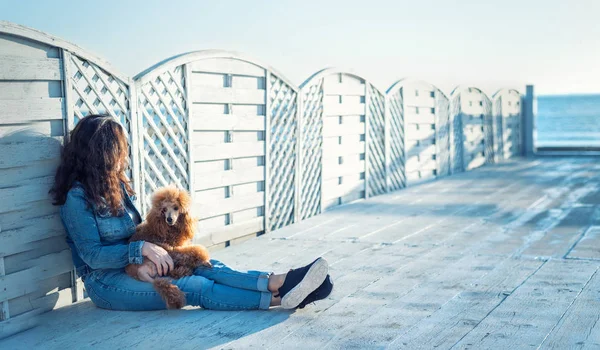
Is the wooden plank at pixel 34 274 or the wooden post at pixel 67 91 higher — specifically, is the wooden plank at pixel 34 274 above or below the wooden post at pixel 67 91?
below

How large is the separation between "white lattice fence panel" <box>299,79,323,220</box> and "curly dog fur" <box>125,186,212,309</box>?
2.93 m

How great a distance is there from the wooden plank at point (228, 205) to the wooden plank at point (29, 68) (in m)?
1.64

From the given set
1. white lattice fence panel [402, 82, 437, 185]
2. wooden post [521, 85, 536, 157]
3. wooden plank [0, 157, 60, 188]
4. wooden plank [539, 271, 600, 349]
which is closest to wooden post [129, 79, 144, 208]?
wooden plank [0, 157, 60, 188]

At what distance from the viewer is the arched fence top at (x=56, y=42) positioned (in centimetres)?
337

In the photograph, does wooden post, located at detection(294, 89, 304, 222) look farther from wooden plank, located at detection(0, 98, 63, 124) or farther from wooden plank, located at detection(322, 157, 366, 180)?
wooden plank, located at detection(0, 98, 63, 124)

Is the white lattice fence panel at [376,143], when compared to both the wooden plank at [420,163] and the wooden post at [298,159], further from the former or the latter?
the wooden post at [298,159]

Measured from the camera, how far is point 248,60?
18.5 ft

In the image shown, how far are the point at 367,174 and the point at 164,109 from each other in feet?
12.4

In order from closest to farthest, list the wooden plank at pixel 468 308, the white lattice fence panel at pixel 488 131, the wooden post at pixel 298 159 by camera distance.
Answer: the wooden plank at pixel 468 308 < the wooden post at pixel 298 159 < the white lattice fence panel at pixel 488 131

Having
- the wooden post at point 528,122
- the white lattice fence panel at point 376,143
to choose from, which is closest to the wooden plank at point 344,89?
the white lattice fence panel at point 376,143

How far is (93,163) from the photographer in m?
3.59

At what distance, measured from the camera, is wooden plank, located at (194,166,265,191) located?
517 cm

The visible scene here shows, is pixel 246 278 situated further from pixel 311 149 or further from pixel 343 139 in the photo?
pixel 343 139

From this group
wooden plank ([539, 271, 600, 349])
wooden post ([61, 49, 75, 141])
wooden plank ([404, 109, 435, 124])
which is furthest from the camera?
wooden plank ([404, 109, 435, 124])
